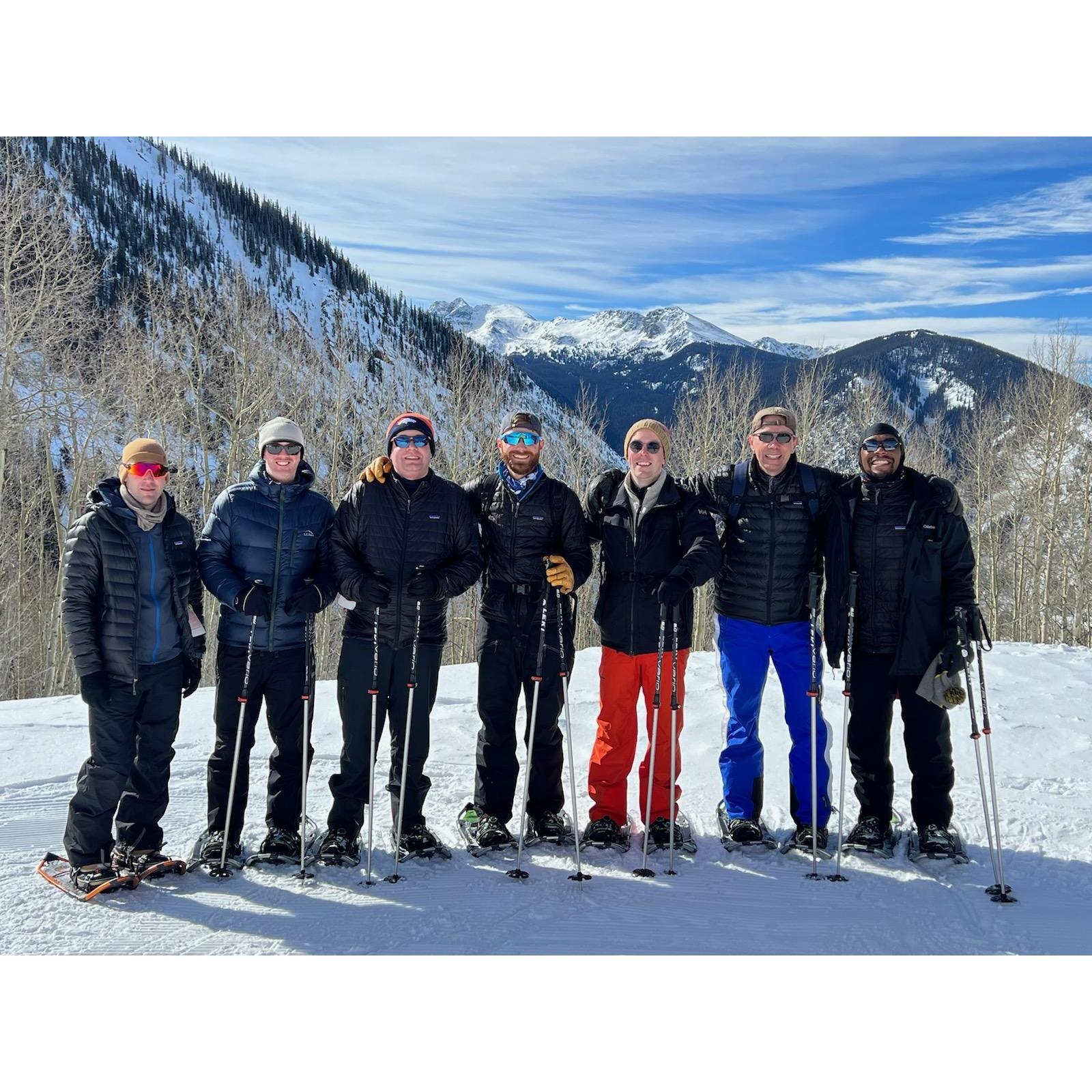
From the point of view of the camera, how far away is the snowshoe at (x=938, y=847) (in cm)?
434

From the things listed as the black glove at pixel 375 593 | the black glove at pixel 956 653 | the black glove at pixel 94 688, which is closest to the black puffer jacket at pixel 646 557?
the black glove at pixel 375 593

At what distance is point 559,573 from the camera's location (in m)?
4.33

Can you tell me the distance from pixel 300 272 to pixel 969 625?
136m

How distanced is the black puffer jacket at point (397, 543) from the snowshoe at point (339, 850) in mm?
1061

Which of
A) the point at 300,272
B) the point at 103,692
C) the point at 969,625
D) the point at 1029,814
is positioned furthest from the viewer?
the point at 300,272

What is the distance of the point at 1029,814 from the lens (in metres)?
5.07

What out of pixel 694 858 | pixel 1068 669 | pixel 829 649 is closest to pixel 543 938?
pixel 694 858

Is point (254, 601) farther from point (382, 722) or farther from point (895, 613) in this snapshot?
point (895, 613)

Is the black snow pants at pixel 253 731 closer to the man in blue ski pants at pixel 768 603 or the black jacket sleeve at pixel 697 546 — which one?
the black jacket sleeve at pixel 697 546

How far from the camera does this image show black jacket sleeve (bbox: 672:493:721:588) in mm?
4312

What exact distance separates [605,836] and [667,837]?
1.21 feet

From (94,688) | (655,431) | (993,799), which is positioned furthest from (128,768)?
(993,799)

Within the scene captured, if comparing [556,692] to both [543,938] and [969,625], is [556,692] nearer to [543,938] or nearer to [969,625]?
[543,938]

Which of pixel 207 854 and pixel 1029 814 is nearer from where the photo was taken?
pixel 207 854
